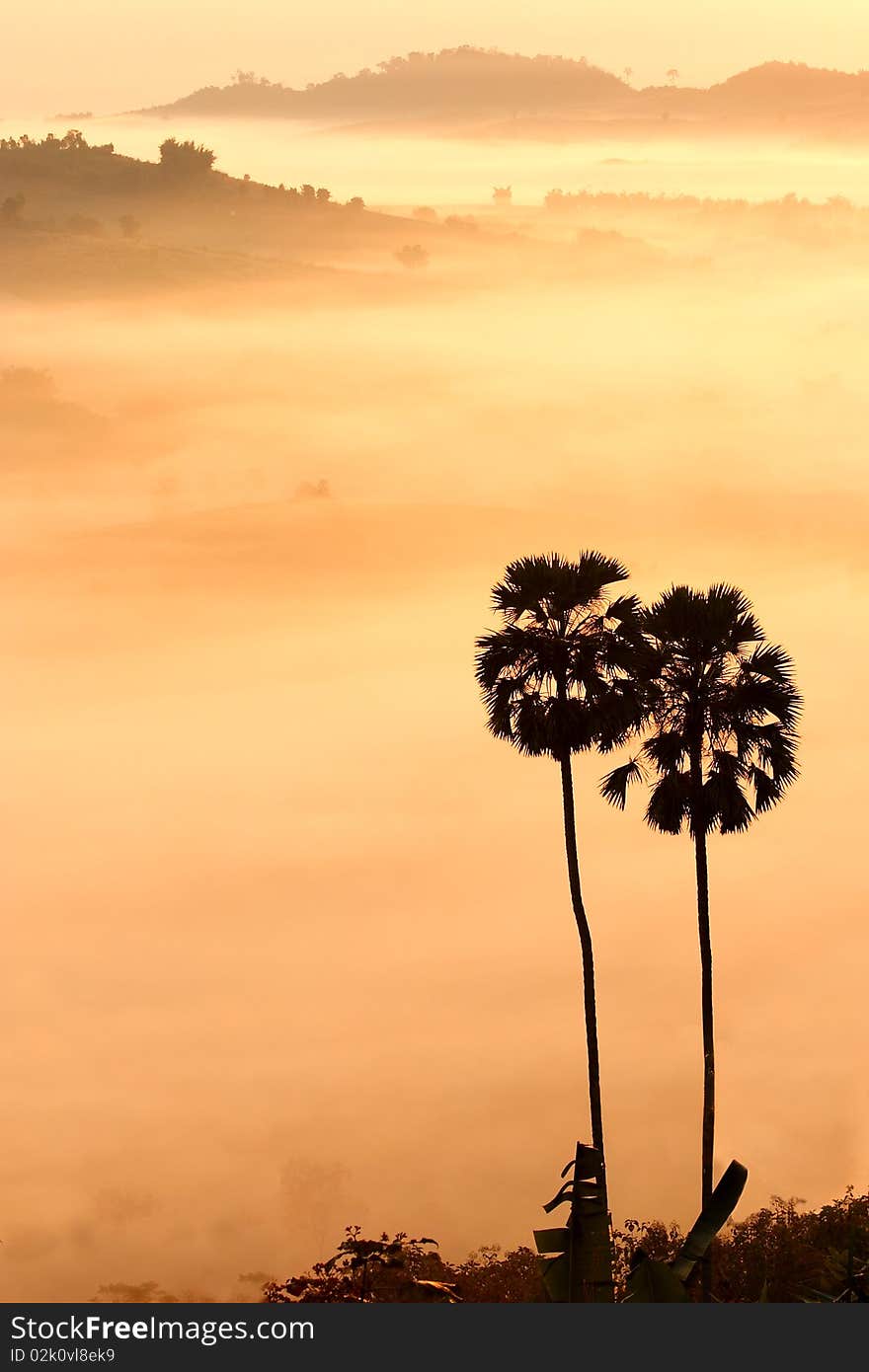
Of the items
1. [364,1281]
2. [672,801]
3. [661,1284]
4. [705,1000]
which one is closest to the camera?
[661,1284]

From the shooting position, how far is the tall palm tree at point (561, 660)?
62.8 metres

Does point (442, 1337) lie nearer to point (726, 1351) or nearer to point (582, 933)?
point (726, 1351)

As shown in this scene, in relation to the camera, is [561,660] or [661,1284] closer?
[661,1284]

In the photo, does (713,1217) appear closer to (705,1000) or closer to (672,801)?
(705,1000)

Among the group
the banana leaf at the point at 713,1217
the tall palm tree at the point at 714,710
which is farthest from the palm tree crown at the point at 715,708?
the banana leaf at the point at 713,1217

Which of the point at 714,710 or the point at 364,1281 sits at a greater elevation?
the point at 714,710

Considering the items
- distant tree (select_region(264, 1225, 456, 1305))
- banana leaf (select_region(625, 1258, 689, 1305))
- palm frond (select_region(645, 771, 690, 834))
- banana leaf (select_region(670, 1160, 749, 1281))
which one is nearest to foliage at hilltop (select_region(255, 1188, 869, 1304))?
distant tree (select_region(264, 1225, 456, 1305))

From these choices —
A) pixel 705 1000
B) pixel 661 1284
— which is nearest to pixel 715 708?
pixel 705 1000

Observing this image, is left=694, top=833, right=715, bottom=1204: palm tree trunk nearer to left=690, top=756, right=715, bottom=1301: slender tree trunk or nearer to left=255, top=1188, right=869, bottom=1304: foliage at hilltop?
left=690, top=756, right=715, bottom=1301: slender tree trunk

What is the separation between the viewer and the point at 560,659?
62.8 m

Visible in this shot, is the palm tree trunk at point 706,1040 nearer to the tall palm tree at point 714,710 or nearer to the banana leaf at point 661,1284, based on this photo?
the tall palm tree at point 714,710

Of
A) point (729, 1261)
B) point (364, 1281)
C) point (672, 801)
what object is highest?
point (672, 801)

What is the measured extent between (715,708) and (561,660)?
545cm

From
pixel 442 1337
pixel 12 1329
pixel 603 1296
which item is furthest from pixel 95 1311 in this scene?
pixel 603 1296
